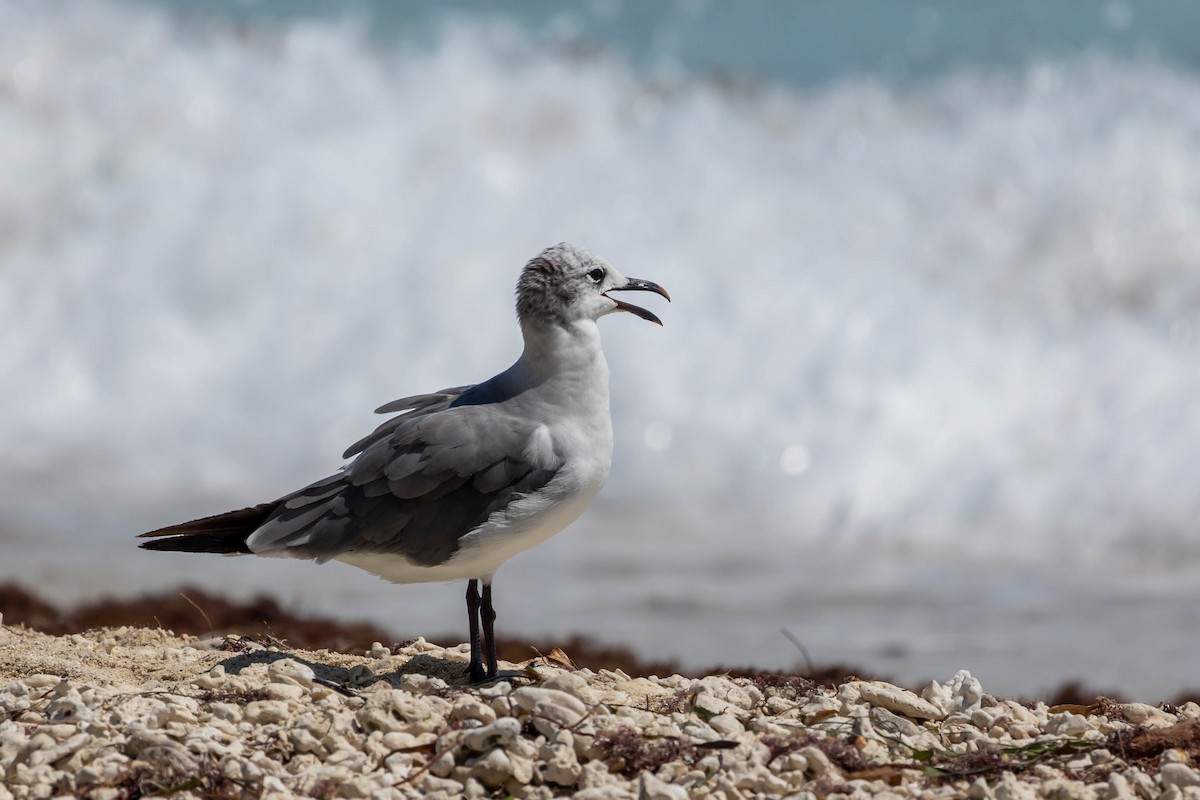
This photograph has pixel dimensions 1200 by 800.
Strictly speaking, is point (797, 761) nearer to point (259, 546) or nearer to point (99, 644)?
point (259, 546)

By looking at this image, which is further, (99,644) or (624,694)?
(99,644)

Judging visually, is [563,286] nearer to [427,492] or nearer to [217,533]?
[427,492]

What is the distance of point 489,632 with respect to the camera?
208 inches

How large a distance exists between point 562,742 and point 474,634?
145cm

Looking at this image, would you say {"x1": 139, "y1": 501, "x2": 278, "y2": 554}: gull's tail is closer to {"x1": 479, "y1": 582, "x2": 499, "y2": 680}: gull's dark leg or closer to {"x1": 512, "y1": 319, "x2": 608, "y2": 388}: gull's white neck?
{"x1": 479, "y1": 582, "x2": 499, "y2": 680}: gull's dark leg

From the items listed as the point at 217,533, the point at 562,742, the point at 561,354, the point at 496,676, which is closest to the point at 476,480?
the point at 561,354

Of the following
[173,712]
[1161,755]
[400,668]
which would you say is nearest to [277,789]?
[173,712]

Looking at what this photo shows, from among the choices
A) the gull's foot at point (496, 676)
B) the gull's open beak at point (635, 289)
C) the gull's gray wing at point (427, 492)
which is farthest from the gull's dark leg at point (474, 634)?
the gull's open beak at point (635, 289)

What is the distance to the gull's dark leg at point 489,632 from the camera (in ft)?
17.0

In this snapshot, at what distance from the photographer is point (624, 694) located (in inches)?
Result: 183

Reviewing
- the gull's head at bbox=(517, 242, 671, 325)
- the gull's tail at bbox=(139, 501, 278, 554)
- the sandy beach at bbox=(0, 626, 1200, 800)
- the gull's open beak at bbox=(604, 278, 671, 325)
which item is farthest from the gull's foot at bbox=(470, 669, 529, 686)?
the gull's open beak at bbox=(604, 278, 671, 325)

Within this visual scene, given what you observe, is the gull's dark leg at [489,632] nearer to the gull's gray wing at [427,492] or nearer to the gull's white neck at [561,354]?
the gull's gray wing at [427,492]

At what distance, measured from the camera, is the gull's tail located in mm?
5105

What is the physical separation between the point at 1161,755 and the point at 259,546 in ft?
10.0
